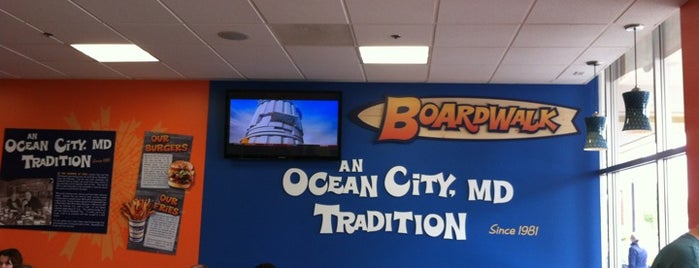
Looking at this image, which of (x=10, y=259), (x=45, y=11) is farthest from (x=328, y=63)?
(x=10, y=259)

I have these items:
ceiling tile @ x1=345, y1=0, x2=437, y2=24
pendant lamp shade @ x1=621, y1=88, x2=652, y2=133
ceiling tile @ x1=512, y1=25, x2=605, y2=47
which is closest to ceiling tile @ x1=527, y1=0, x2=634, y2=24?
ceiling tile @ x1=512, y1=25, x2=605, y2=47

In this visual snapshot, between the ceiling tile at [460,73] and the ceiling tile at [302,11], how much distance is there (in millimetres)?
1646

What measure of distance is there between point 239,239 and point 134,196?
1.23m

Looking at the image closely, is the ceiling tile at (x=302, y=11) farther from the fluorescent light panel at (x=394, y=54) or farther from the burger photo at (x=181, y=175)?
the burger photo at (x=181, y=175)

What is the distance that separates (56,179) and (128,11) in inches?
124

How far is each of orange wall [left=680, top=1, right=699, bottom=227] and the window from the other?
0.45 meters

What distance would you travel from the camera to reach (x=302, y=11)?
462 cm

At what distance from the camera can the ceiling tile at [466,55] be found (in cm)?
552

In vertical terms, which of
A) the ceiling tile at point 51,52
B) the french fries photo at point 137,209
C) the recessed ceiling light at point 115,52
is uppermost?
the recessed ceiling light at point 115,52

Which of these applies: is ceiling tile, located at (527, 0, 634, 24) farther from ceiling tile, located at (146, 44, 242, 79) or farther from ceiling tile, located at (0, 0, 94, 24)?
ceiling tile, located at (0, 0, 94, 24)

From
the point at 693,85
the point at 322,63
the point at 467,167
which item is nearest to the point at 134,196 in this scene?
the point at 322,63

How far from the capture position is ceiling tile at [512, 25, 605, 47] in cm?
484

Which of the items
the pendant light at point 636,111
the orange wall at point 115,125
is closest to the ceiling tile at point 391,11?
the pendant light at point 636,111

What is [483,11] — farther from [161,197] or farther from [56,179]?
[56,179]
